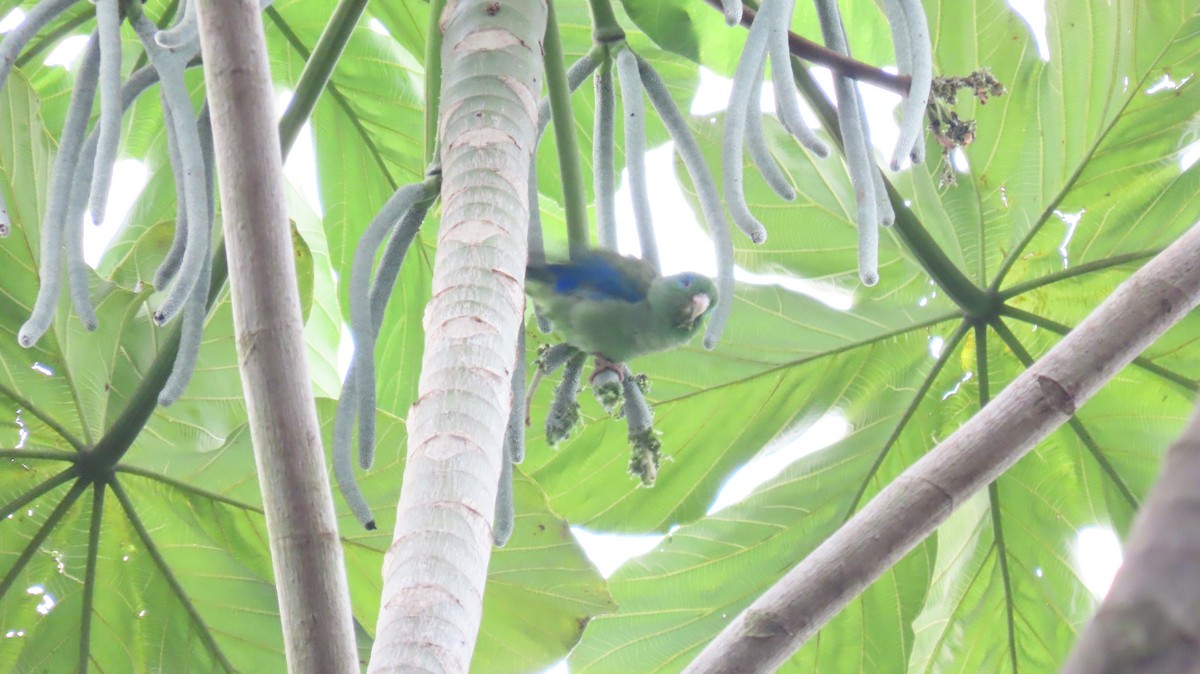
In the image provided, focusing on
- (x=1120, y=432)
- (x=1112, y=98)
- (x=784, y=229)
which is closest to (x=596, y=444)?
(x=784, y=229)

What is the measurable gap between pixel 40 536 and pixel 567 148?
1269mm

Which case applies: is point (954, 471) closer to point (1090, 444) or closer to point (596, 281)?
point (596, 281)

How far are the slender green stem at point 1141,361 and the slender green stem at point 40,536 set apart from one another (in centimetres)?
175

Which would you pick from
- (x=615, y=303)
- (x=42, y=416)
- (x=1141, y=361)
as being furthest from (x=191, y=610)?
(x=1141, y=361)

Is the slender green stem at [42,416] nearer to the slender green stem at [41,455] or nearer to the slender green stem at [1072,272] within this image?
the slender green stem at [41,455]

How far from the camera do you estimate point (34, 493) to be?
2092 mm

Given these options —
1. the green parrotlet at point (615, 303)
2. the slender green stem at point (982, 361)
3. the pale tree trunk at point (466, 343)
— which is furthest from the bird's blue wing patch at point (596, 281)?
the slender green stem at point (982, 361)

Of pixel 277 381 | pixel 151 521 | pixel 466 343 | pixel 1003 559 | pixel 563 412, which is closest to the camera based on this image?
pixel 277 381

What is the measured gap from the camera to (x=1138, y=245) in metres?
2.45

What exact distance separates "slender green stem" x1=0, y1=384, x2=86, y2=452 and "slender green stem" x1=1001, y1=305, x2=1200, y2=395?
174 cm

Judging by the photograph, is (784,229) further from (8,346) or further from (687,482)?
(8,346)

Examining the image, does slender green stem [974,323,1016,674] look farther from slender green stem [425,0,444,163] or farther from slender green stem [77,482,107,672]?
slender green stem [77,482,107,672]

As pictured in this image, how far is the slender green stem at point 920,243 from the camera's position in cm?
176

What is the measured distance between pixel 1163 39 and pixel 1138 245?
1.30ft
